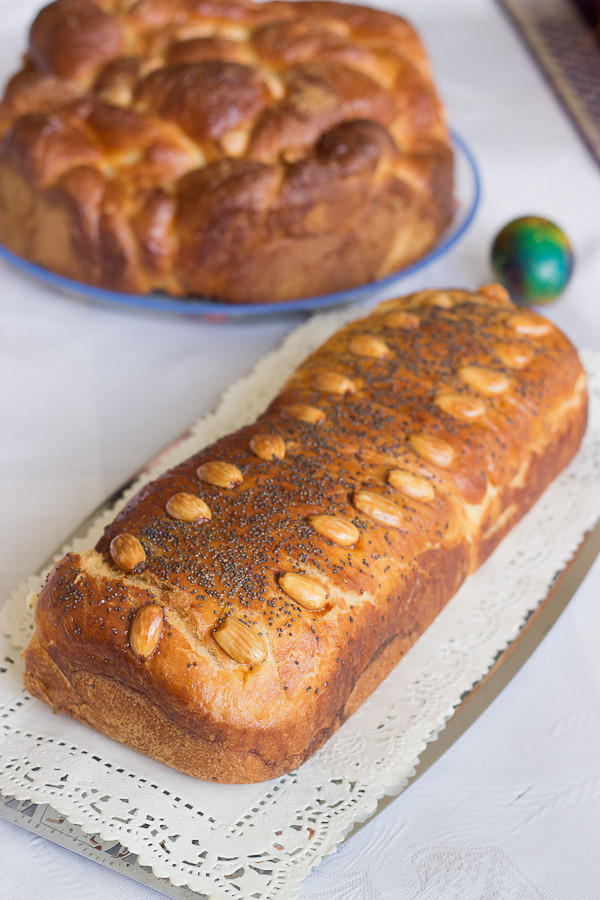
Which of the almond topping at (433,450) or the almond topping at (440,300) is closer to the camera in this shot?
the almond topping at (433,450)

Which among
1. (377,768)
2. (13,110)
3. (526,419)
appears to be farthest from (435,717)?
(13,110)

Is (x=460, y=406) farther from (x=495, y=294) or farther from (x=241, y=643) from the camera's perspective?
(x=241, y=643)

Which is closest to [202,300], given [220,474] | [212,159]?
[212,159]

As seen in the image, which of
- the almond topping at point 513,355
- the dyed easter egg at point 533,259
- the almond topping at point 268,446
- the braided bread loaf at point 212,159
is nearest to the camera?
the almond topping at point 268,446

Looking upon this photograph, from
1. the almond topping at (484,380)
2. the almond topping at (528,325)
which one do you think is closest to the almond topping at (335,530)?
the almond topping at (484,380)

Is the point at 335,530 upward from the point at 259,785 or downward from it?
upward

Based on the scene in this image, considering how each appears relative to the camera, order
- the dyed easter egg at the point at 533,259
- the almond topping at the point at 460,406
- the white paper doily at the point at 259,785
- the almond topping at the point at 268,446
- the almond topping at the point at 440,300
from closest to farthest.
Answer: the white paper doily at the point at 259,785, the almond topping at the point at 268,446, the almond topping at the point at 460,406, the almond topping at the point at 440,300, the dyed easter egg at the point at 533,259

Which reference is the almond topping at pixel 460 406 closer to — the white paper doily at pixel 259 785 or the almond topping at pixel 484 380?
the almond topping at pixel 484 380

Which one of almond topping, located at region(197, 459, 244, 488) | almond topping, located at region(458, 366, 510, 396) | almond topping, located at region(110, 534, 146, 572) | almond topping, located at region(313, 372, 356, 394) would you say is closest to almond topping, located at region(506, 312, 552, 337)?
almond topping, located at region(458, 366, 510, 396)
